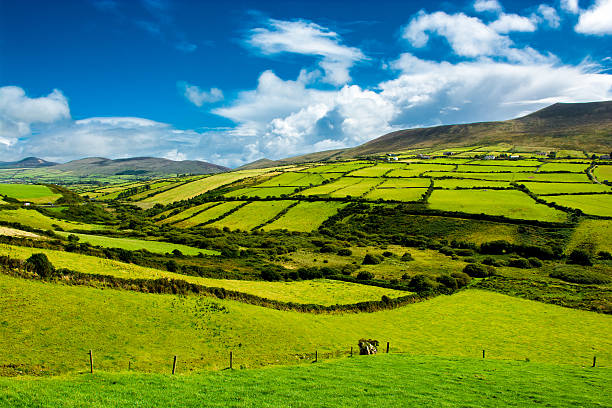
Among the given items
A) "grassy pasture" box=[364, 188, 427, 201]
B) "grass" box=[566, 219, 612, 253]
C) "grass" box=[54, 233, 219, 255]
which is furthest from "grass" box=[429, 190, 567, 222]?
"grass" box=[54, 233, 219, 255]

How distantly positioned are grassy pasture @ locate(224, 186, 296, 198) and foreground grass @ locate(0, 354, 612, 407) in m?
111

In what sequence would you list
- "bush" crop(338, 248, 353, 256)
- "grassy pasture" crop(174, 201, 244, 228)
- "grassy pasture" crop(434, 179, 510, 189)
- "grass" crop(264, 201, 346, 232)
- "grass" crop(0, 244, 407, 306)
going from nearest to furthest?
"grass" crop(0, 244, 407, 306) → "bush" crop(338, 248, 353, 256) → "grass" crop(264, 201, 346, 232) → "grassy pasture" crop(174, 201, 244, 228) → "grassy pasture" crop(434, 179, 510, 189)

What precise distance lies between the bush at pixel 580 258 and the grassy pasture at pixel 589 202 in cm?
2569

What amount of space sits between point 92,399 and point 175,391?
3.47 metres

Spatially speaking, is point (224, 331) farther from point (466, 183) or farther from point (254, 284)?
point (466, 183)

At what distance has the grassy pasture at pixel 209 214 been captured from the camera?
10797 cm

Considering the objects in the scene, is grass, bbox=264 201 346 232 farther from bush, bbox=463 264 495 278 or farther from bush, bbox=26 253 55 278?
bush, bbox=26 253 55 278

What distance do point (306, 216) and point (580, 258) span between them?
66.8m

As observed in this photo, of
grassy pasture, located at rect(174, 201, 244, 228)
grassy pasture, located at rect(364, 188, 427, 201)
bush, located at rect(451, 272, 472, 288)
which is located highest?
grassy pasture, located at rect(364, 188, 427, 201)

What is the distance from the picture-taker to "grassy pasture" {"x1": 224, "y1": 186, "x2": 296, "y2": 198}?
435 ft

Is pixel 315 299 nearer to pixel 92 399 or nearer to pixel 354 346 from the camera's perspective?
pixel 354 346

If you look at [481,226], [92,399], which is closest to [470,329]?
[92,399]

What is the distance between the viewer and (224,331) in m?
27.4

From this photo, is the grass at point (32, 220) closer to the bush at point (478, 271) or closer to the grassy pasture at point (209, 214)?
the grassy pasture at point (209, 214)
